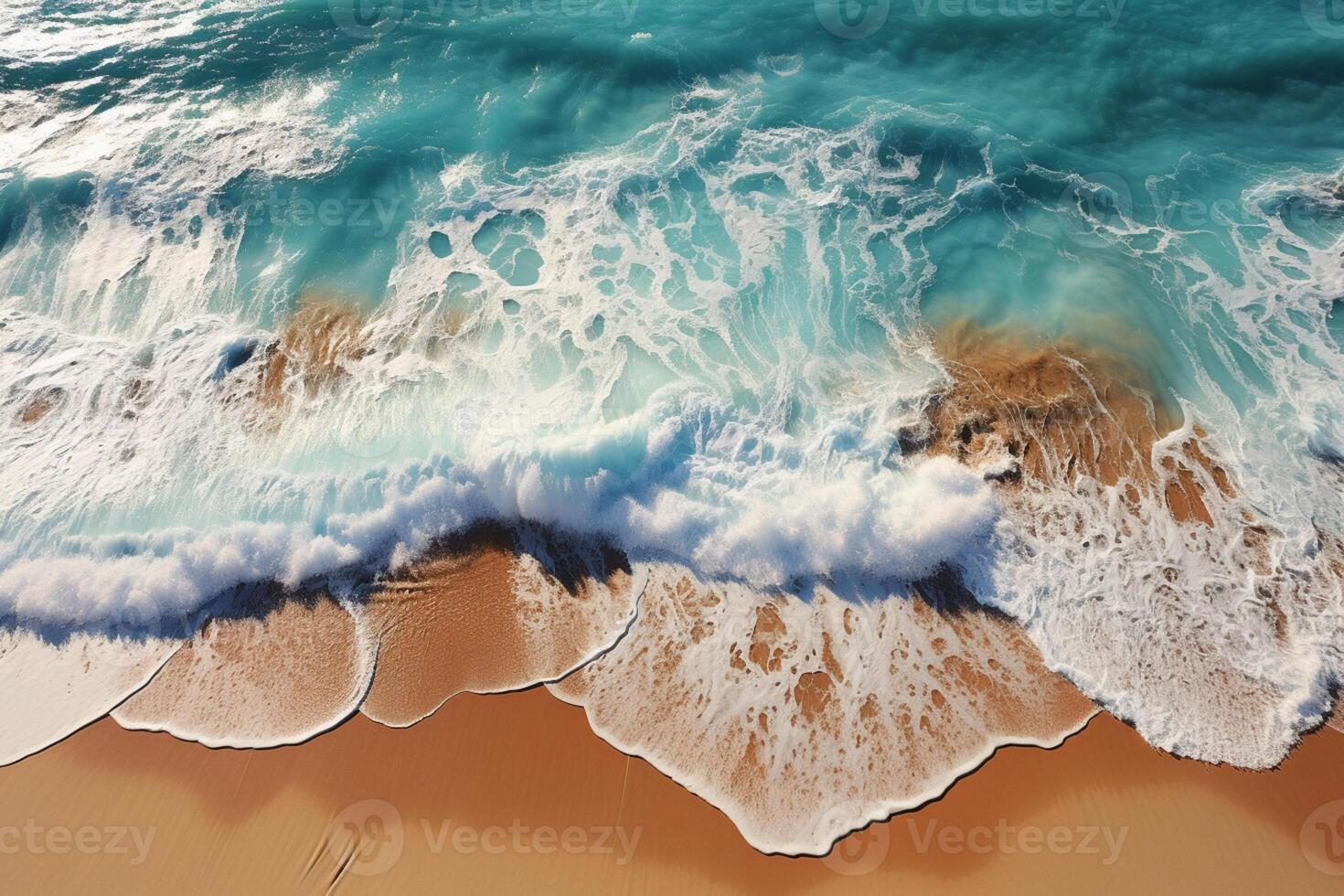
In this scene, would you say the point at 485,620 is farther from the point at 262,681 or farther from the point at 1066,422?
the point at 1066,422

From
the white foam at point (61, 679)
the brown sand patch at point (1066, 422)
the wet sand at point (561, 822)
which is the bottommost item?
the wet sand at point (561, 822)

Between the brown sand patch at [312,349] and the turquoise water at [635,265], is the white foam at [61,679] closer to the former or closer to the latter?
the turquoise water at [635,265]

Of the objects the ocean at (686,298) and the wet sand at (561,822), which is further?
the ocean at (686,298)

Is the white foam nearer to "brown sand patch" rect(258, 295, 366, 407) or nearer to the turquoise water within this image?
the turquoise water

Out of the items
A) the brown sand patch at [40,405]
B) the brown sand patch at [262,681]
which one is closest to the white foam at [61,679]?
the brown sand patch at [262,681]

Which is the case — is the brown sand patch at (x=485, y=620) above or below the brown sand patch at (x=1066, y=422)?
below

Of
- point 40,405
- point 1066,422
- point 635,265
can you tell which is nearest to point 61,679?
point 40,405

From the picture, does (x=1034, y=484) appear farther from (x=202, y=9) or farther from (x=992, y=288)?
(x=202, y=9)

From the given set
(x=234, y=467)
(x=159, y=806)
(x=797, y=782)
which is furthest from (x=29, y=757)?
(x=797, y=782)
